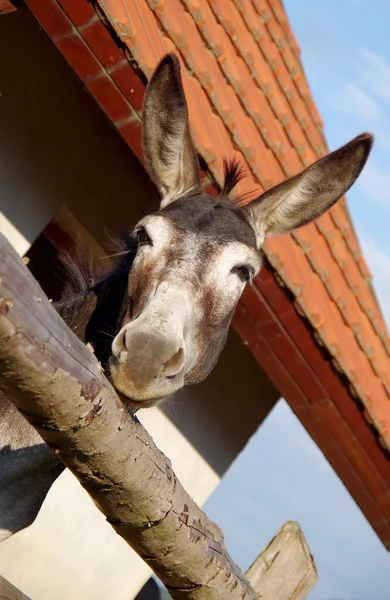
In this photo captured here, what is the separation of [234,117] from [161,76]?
1689mm

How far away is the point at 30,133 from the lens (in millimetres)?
5887

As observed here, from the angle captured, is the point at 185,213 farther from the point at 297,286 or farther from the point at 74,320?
the point at 297,286

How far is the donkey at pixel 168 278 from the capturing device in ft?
8.49

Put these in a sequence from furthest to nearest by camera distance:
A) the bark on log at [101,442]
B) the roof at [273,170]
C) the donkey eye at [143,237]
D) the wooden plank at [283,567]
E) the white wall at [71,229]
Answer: the white wall at [71,229] < the roof at [273,170] < the wooden plank at [283,567] < the donkey eye at [143,237] < the bark on log at [101,442]

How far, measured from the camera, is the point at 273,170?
5.60m

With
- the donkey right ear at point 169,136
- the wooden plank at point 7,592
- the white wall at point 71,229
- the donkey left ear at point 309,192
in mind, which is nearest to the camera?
the wooden plank at point 7,592

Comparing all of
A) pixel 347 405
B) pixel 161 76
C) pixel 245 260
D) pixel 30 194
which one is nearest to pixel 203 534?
pixel 245 260

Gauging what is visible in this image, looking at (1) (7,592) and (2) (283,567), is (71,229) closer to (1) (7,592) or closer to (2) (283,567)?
(2) (283,567)

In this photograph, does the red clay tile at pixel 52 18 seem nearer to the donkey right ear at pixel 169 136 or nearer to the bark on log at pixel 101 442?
the donkey right ear at pixel 169 136

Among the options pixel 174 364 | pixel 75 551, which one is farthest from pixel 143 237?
pixel 75 551

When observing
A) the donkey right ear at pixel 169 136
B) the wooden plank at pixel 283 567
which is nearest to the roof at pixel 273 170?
the donkey right ear at pixel 169 136

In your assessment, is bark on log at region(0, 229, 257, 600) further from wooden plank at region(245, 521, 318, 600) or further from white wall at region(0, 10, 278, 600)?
white wall at region(0, 10, 278, 600)

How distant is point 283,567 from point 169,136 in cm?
205

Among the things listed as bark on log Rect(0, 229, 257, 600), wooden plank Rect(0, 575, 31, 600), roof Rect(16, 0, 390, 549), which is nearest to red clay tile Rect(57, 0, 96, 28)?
roof Rect(16, 0, 390, 549)
